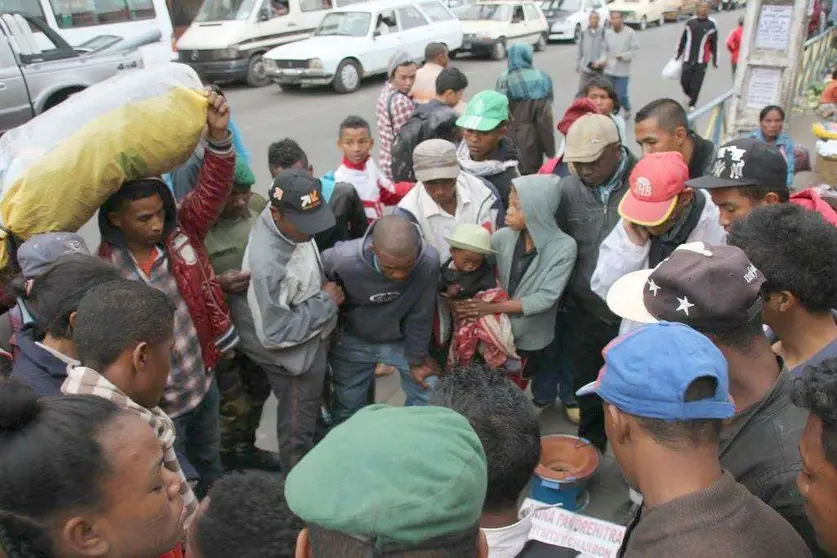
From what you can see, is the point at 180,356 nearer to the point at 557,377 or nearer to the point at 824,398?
the point at 557,377

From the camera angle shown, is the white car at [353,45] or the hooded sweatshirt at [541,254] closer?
the hooded sweatshirt at [541,254]

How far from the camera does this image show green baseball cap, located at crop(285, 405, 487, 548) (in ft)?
3.91

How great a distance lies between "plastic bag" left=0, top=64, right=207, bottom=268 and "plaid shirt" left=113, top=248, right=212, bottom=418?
377 mm

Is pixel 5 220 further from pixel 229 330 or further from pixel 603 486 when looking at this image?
pixel 603 486

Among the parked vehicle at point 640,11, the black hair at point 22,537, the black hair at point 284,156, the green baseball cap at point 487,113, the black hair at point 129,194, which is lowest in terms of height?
the parked vehicle at point 640,11

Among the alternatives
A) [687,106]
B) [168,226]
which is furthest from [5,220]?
[687,106]

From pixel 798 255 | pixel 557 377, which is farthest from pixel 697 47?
pixel 798 255

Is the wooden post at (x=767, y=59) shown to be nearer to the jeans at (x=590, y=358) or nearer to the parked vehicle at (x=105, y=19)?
the jeans at (x=590, y=358)

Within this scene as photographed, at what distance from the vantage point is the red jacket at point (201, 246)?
2.91m

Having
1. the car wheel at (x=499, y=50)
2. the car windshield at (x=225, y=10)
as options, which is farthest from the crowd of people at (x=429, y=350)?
the car wheel at (x=499, y=50)

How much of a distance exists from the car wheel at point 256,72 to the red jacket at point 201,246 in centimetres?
1202

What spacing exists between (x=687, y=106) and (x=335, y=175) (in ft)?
30.6

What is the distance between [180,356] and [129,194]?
719mm

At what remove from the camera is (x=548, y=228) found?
3.52m
